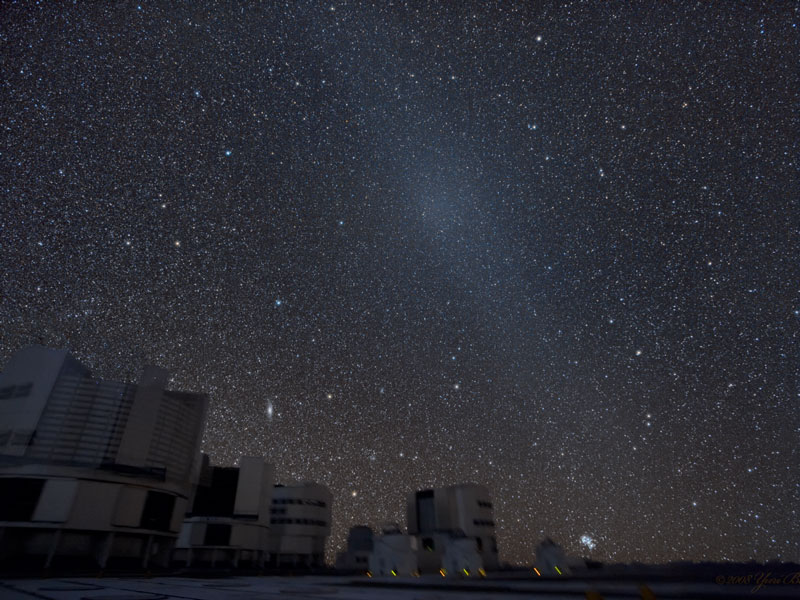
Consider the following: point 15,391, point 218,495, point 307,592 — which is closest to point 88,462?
point 15,391

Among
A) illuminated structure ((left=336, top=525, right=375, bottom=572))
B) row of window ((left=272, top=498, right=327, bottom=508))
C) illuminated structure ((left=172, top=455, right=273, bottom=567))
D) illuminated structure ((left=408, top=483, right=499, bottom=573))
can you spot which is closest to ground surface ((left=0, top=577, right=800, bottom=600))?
illuminated structure ((left=172, top=455, right=273, bottom=567))

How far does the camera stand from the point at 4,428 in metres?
48.7

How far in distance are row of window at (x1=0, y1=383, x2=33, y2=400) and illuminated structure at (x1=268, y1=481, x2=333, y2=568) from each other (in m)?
52.7

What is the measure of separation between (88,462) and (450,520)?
6184 centimetres

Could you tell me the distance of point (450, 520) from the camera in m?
80.3

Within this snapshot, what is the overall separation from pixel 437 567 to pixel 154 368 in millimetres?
59083

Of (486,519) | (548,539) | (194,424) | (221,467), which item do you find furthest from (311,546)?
(548,539)

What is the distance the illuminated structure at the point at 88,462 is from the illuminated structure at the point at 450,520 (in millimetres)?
46348

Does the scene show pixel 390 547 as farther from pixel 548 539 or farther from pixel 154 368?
pixel 154 368

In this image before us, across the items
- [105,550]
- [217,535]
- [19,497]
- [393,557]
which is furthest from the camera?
[217,535]

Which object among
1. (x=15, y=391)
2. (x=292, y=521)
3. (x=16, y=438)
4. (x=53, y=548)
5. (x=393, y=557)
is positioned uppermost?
(x=15, y=391)

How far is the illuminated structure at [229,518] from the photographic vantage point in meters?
68.6

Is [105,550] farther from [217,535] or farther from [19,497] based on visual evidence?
[217,535]

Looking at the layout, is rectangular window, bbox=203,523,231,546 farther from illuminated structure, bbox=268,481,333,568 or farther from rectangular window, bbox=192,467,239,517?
illuminated structure, bbox=268,481,333,568
